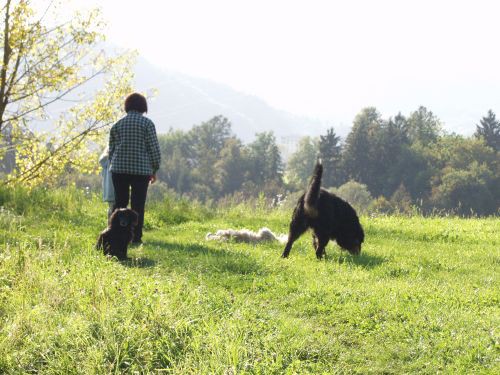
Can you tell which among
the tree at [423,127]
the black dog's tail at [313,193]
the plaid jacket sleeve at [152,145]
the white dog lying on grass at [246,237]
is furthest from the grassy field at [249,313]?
the tree at [423,127]

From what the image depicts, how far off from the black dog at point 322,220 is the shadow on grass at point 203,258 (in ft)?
3.26

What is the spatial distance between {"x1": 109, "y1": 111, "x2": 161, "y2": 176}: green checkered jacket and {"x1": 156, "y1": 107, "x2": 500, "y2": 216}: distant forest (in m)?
54.4

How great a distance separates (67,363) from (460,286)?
4858 mm

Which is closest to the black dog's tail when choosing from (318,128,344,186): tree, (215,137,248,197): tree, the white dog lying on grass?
the white dog lying on grass

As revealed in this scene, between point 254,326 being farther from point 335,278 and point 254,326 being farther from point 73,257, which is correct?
point 73,257

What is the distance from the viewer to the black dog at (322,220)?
8266 millimetres

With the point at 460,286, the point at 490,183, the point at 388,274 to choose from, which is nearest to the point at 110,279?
the point at 388,274

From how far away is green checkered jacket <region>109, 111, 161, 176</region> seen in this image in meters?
8.80

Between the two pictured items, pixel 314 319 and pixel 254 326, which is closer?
pixel 254 326

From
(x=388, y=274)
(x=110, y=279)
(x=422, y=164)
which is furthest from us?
(x=422, y=164)

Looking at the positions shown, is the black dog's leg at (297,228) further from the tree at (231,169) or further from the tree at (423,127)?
the tree at (231,169)

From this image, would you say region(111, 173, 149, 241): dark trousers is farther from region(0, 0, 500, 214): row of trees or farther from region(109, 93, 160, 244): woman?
region(0, 0, 500, 214): row of trees

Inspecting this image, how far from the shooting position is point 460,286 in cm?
678

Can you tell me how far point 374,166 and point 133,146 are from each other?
93762 millimetres
